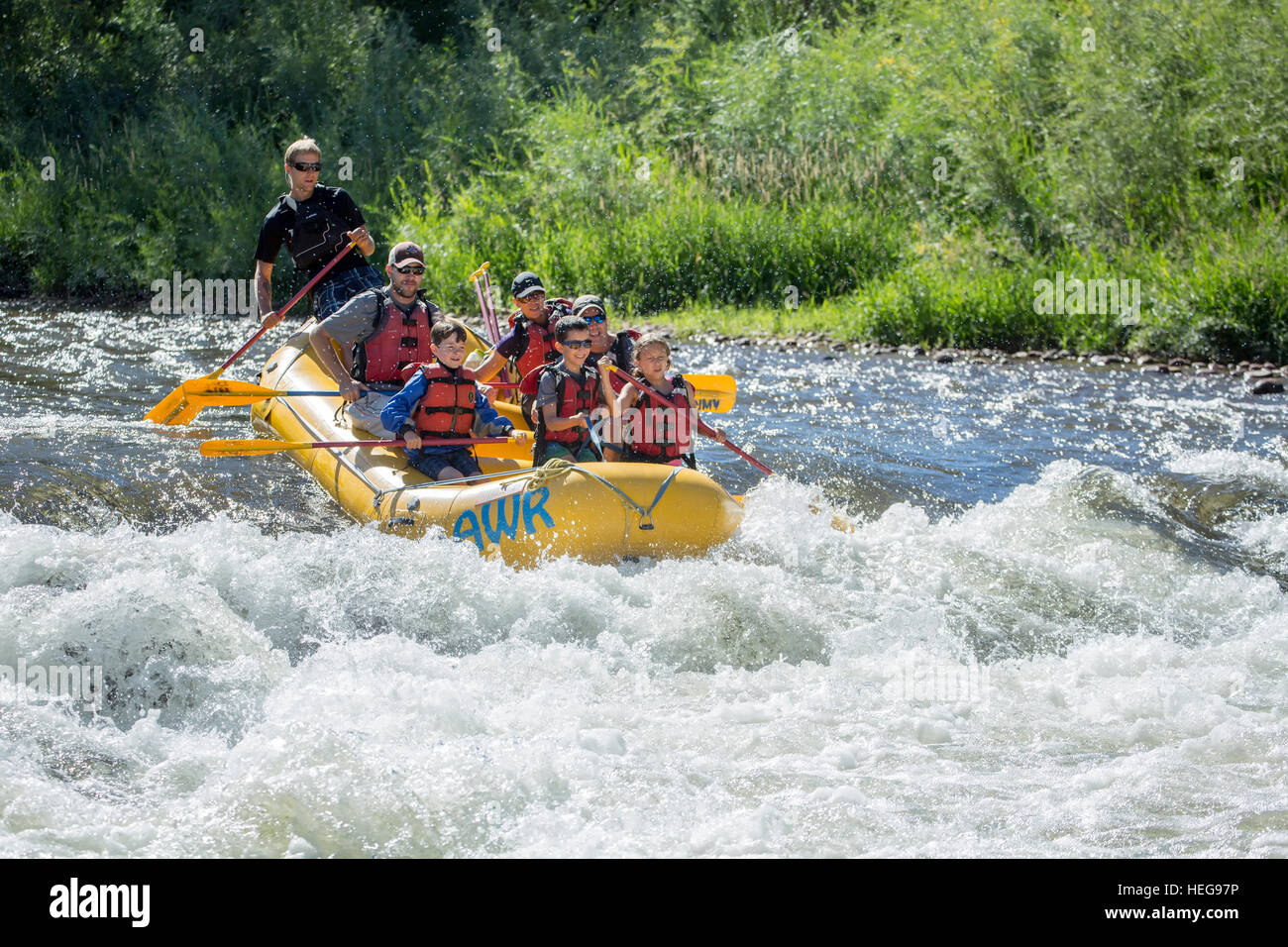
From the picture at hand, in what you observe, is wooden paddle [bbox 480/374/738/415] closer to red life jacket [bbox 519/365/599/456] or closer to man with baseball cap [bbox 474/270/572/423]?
man with baseball cap [bbox 474/270/572/423]

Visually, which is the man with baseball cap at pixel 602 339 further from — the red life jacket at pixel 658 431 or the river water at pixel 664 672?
the river water at pixel 664 672

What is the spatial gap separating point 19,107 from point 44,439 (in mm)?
11246

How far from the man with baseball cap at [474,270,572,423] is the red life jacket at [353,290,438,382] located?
0.36m

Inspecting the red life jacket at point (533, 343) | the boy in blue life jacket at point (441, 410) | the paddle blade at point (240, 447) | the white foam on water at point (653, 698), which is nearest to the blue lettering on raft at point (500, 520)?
the white foam on water at point (653, 698)

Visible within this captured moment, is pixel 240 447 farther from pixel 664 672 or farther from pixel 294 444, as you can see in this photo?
pixel 664 672

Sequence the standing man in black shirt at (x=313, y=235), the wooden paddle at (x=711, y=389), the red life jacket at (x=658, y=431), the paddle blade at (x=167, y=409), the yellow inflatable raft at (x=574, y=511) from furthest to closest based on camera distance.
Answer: the standing man in black shirt at (x=313, y=235)
the wooden paddle at (x=711, y=389)
the paddle blade at (x=167, y=409)
the red life jacket at (x=658, y=431)
the yellow inflatable raft at (x=574, y=511)

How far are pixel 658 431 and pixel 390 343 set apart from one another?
1589 millimetres

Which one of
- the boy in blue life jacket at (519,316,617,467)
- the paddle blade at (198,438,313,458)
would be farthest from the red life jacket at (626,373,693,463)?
the paddle blade at (198,438,313,458)

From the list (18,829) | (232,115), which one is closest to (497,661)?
(18,829)

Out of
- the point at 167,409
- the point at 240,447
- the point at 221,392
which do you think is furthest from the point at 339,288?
the point at 240,447

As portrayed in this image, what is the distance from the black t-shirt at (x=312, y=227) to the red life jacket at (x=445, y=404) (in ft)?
5.80

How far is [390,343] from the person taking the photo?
673 cm

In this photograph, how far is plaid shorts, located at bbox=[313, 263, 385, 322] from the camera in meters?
7.43

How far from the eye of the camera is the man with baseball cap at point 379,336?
6.53m
